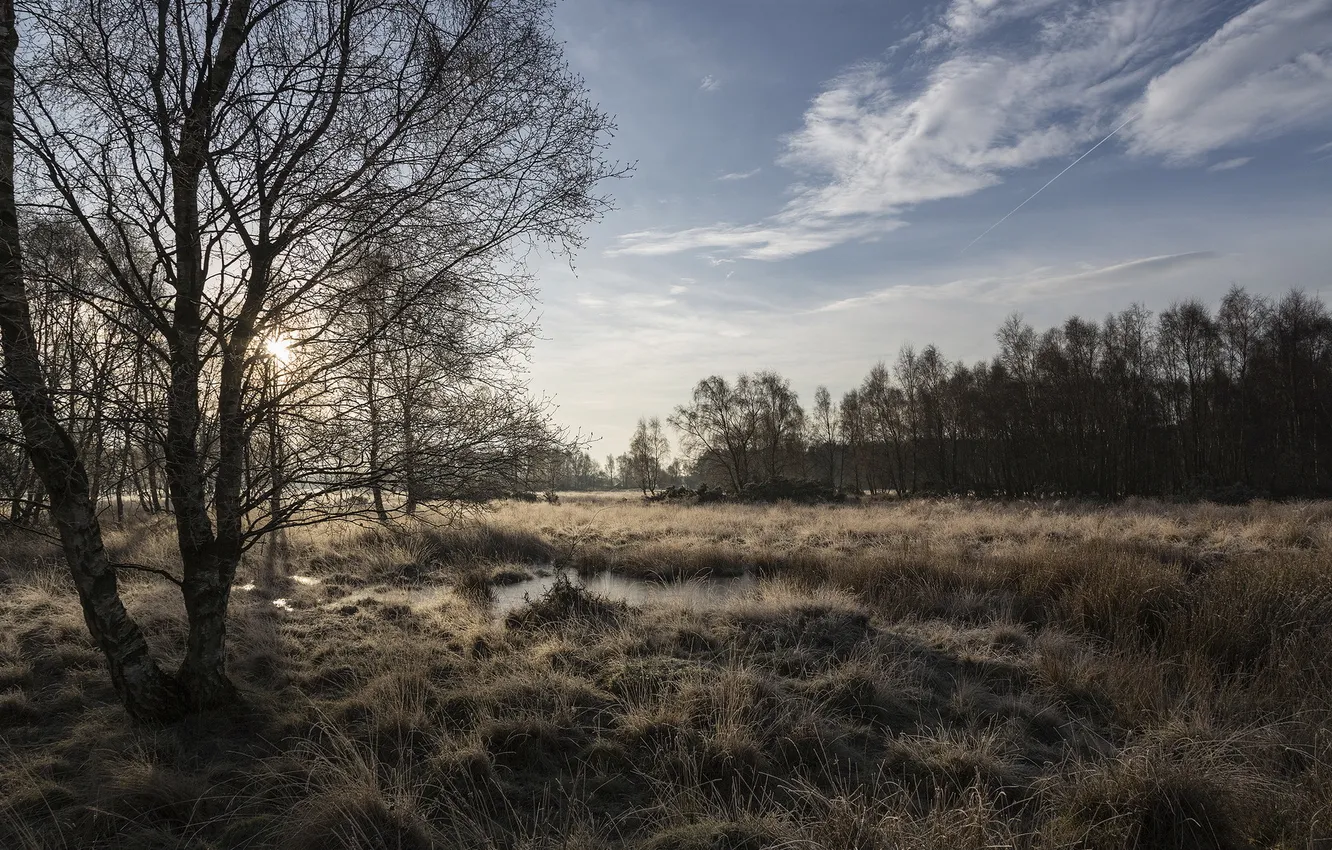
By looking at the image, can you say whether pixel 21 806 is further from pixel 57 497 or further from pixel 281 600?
pixel 281 600

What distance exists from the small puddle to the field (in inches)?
22.6

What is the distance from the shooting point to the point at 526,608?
28.6 ft

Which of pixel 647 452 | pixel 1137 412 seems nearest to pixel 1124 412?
pixel 1137 412

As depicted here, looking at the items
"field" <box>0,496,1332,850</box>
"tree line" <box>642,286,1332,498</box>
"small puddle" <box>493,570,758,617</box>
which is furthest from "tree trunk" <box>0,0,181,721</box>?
"tree line" <box>642,286,1332,498</box>

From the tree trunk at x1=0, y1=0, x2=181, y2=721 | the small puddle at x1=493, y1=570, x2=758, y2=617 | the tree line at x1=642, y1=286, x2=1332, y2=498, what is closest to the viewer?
the tree trunk at x1=0, y1=0, x2=181, y2=721

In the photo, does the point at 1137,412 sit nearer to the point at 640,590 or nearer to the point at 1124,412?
the point at 1124,412

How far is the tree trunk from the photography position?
380 cm

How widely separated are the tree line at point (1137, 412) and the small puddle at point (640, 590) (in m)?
27.7

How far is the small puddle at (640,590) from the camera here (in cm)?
977

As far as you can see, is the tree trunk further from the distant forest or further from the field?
the distant forest

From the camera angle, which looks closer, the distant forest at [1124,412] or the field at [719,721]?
the field at [719,721]

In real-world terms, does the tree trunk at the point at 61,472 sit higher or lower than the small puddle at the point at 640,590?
higher

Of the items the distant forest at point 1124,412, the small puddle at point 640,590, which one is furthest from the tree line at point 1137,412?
the small puddle at point 640,590

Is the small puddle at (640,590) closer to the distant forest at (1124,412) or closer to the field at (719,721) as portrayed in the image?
the field at (719,721)
